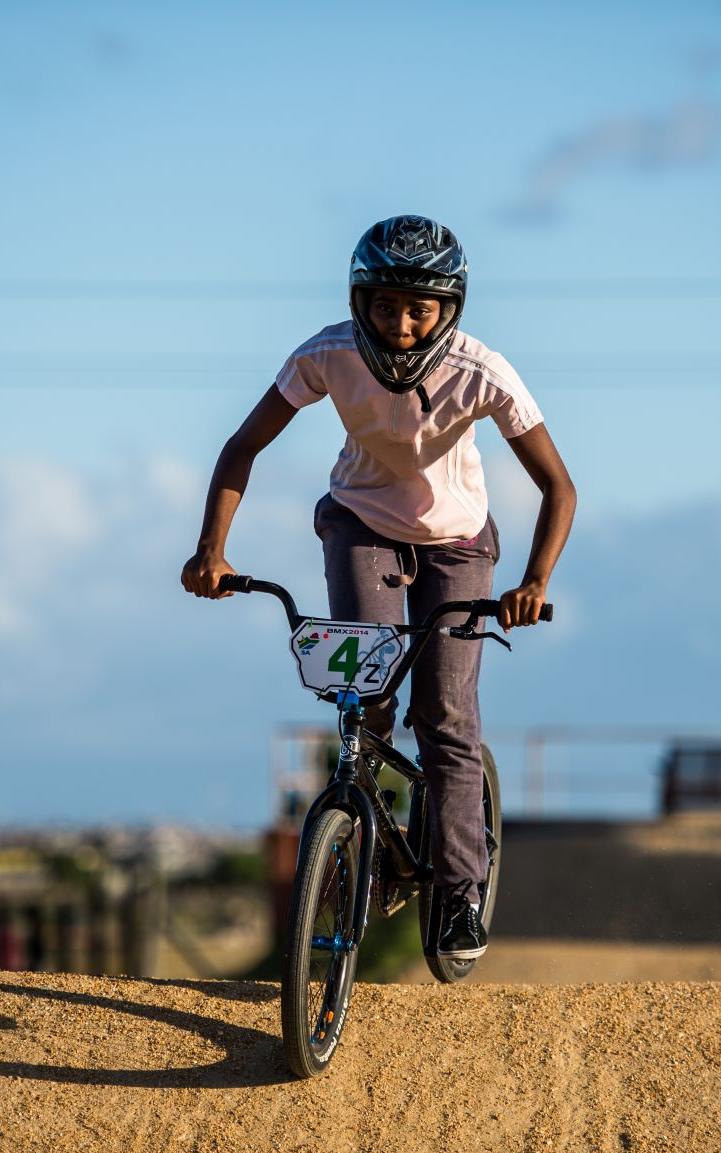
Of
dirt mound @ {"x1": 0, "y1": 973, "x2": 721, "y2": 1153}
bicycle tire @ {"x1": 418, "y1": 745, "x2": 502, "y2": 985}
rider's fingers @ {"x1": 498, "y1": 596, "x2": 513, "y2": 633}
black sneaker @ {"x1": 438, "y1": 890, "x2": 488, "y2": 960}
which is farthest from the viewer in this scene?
bicycle tire @ {"x1": 418, "y1": 745, "x2": 502, "y2": 985}

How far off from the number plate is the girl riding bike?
393mm

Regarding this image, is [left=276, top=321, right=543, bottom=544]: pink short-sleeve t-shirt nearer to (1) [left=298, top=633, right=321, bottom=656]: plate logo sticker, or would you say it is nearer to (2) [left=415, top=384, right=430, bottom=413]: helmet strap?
(2) [left=415, top=384, right=430, bottom=413]: helmet strap

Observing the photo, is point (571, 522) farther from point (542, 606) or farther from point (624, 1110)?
point (624, 1110)

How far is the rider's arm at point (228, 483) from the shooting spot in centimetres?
580

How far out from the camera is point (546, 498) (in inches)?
233

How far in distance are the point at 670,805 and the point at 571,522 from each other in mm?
22520

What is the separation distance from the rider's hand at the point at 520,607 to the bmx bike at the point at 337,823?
33mm

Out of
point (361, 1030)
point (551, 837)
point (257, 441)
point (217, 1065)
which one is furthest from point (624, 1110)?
point (551, 837)

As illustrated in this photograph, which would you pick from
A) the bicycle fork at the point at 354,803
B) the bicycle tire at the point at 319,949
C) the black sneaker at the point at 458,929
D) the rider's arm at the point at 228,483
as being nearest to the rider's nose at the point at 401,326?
the rider's arm at the point at 228,483

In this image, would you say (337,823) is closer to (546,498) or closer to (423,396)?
(546,498)

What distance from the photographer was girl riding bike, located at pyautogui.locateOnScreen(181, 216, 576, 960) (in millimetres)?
5672

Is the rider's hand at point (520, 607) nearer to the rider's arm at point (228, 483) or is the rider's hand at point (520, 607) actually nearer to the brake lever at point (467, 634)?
the brake lever at point (467, 634)

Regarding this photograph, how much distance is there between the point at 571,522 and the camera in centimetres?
588

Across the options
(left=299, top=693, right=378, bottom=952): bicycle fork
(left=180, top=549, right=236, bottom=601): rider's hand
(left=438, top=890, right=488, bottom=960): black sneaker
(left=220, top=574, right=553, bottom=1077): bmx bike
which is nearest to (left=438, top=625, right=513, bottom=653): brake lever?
(left=220, top=574, right=553, bottom=1077): bmx bike
